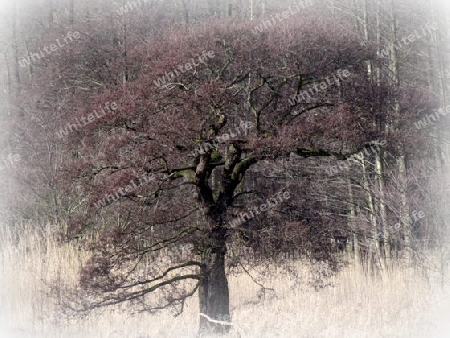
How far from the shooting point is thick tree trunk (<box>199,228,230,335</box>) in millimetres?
7199

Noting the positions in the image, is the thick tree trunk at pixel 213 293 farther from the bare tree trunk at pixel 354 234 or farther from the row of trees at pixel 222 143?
the bare tree trunk at pixel 354 234

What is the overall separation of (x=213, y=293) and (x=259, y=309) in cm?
161

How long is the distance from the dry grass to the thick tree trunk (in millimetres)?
250

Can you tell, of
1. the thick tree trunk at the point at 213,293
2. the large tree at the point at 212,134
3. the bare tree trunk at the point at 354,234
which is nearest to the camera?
the large tree at the point at 212,134

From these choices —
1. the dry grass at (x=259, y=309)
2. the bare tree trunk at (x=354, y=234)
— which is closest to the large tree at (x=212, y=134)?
the dry grass at (x=259, y=309)

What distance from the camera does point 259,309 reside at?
28.6 ft

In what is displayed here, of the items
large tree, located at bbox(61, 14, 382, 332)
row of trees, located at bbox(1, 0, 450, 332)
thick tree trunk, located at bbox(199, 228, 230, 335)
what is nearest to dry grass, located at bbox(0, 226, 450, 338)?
thick tree trunk, located at bbox(199, 228, 230, 335)

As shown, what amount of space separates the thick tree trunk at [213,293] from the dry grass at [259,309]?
0.25m

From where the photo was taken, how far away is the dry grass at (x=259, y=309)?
7473mm

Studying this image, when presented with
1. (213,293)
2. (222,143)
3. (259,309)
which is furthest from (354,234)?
(222,143)

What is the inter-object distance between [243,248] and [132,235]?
1347mm

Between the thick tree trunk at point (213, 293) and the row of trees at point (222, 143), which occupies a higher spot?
the row of trees at point (222, 143)

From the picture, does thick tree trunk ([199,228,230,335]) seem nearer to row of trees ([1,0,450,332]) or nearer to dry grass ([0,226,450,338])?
row of trees ([1,0,450,332])

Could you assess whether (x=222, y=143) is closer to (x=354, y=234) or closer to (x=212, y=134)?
(x=212, y=134)
